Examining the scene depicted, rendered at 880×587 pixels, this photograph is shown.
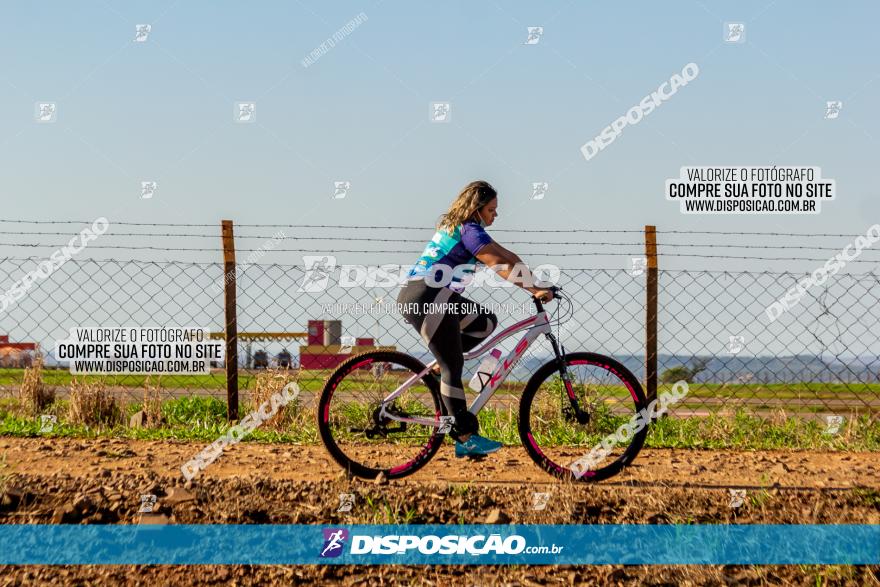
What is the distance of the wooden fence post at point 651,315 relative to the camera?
849 centimetres

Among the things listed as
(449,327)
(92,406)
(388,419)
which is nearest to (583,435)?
(388,419)

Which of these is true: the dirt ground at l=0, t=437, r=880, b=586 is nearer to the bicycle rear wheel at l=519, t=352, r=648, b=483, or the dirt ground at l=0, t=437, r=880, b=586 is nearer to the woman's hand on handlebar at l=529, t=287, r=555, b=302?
the bicycle rear wheel at l=519, t=352, r=648, b=483

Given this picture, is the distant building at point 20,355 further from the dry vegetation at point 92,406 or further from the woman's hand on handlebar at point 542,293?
the woman's hand on handlebar at point 542,293

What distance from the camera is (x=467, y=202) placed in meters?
5.46

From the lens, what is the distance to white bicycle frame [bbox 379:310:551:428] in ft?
18.4

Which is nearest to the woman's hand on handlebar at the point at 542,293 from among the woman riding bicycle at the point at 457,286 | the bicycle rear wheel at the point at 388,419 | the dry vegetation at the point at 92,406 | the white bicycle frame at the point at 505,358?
the woman riding bicycle at the point at 457,286

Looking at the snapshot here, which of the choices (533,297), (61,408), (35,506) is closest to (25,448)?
(61,408)

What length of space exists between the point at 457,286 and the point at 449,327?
0.27 meters

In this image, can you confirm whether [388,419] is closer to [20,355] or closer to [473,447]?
[473,447]

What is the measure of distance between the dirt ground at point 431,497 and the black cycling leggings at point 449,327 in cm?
51

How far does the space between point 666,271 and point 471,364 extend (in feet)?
11.9

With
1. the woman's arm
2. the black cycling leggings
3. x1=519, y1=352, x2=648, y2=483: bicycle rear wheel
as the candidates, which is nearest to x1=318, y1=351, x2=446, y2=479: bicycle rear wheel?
the black cycling leggings

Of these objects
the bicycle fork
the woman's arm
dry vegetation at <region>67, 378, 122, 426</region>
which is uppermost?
the woman's arm

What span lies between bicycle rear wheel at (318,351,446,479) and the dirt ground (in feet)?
0.67
